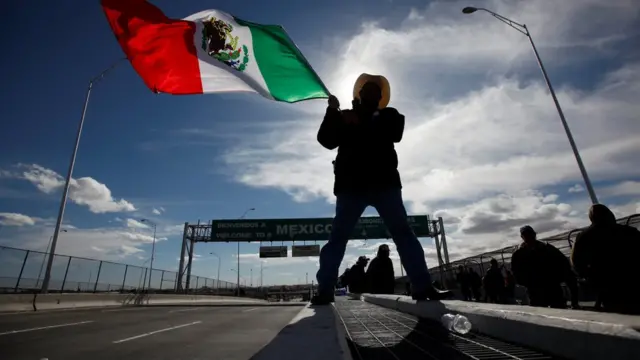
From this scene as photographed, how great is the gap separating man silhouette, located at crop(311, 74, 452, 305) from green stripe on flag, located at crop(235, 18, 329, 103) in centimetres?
96

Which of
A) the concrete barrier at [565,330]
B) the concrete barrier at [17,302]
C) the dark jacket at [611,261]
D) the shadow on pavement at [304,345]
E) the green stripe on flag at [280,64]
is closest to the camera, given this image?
the concrete barrier at [565,330]

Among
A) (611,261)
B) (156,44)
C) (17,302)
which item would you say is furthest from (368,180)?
(17,302)

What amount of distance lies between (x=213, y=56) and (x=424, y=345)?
4142mm

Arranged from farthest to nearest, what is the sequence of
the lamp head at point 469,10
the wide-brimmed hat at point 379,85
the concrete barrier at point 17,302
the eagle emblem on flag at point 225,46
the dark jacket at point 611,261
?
the lamp head at point 469,10 → the concrete barrier at point 17,302 → the eagle emblem on flag at point 225,46 → the wide-brimmed hat at point 379,85 → the dark jacket at point 611,261

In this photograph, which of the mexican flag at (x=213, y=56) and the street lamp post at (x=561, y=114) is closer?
the mexican flag at (x=213, y=56)

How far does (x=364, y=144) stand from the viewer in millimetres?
3518

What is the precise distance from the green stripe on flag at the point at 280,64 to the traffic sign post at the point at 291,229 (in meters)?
25.6

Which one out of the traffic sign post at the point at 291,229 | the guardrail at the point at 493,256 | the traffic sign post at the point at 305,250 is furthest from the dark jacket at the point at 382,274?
the traffic sign post at the point at 305,250

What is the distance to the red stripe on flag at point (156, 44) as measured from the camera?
Result: 13.8 ft

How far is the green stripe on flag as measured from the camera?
4.43m

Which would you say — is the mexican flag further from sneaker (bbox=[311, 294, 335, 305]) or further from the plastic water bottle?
the plastic water bottle

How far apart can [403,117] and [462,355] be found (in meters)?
2.35

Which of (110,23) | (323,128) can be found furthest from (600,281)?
(110,23)

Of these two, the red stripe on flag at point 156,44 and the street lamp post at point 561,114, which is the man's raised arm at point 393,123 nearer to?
the red stripe on flag at point 156,44
